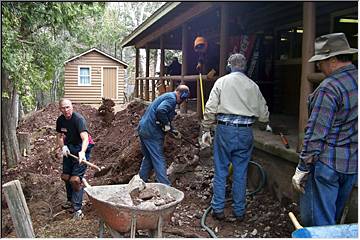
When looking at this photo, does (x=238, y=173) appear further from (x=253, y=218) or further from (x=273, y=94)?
(x=273, y=94)

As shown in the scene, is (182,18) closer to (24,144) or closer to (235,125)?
(235,125)

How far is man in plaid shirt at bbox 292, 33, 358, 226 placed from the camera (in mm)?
3332

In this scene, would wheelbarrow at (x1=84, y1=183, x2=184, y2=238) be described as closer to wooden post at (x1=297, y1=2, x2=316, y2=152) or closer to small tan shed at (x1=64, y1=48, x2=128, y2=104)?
wooden post at (x1=297, y1=2, x2=316, y2=152)

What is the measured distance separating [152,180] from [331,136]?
4191mm

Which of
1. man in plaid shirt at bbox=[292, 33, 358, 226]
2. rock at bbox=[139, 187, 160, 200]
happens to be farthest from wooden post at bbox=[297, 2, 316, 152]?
Result: rock at bbox=[139, 187, 160, 200]

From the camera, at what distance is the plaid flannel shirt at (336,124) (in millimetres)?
3322

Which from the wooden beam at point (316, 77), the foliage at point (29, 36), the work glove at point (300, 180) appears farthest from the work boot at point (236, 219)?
the foliage at point (29, 36)

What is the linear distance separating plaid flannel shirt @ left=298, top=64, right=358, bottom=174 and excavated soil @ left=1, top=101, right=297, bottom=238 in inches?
62.6

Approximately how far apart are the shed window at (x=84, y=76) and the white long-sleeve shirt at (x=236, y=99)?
79.9 ft

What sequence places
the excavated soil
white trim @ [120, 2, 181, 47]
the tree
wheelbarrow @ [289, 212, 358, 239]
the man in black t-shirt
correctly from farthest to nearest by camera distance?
1. white trim @ [120, 2, 181, 47]
2. the tree
3. the man in black t-shirt
4. the excavated soil
5. wheelbarrow @ [289, 212, 358, 239]

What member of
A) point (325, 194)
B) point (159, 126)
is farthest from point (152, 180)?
point (325, 194)

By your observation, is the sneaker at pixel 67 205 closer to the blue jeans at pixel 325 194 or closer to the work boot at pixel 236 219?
the work boot at pixel 236 219

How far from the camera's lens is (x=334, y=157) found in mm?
3400

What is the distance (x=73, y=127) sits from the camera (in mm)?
6203
